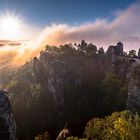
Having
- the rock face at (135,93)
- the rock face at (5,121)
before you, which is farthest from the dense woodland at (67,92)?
the rock face at (5,121)

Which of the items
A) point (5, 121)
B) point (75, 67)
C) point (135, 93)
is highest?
point (5, 121)

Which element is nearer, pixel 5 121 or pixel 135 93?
pixel 5 121

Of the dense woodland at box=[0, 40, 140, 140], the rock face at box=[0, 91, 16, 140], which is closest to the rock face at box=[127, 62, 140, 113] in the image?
the rock face at box=[0, 91, 16, 140]

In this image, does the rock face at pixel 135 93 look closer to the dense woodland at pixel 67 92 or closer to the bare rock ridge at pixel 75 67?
the dense woodland at pixel 67 92

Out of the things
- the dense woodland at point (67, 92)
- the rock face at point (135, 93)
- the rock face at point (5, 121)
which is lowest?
the dense woodland at point (67, 92)

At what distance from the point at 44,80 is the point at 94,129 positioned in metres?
89.9

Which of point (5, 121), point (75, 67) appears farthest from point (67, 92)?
point (5, 121)

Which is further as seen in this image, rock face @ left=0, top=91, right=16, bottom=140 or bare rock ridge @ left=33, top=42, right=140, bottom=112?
bare rock ridge @ left=33, top=42, right=140, bottom=112

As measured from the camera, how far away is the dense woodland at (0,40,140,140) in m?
141

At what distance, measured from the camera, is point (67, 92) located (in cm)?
15550

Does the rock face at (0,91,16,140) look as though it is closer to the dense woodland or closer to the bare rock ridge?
the dense woodland

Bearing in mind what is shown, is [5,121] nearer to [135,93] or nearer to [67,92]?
[135,93]

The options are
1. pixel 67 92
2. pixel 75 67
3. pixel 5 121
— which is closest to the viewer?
pixel 5 121

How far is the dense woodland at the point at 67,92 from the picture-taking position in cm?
14062
